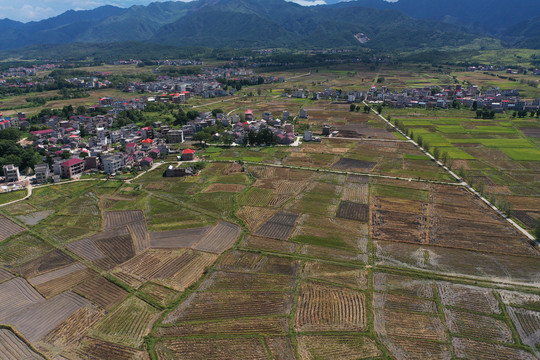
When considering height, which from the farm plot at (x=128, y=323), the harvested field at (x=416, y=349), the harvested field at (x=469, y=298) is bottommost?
the farm plot at (x=128, y=323)

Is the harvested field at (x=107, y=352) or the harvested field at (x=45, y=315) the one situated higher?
the harvested field at (x=107, y=352)

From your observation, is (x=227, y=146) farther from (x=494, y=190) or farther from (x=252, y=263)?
(x=494, y=190)

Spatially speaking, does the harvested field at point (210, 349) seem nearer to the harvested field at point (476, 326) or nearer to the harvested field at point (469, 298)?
the harvested field at point (476, 326)

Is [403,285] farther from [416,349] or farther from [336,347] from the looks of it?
[336,347]

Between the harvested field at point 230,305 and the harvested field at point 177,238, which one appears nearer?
the harvested field at point 230,305

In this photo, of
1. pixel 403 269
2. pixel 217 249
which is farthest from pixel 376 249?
pixel 217 249

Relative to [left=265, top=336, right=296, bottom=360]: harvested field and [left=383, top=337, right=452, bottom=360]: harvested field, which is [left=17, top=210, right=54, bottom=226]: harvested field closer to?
[left=265, top=336, right=296, bottom=360]: harvested field

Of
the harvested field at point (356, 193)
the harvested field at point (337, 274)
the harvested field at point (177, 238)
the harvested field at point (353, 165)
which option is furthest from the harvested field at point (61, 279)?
the harvested field at point (353, 165)

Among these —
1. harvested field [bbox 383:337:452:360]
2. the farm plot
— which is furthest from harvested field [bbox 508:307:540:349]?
the farm plot
